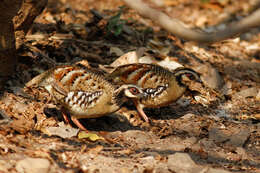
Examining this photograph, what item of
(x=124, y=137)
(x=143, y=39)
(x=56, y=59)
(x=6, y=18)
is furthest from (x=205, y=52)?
(x=6, y=18)

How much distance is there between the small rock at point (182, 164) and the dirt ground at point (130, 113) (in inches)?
Answer: 0.5

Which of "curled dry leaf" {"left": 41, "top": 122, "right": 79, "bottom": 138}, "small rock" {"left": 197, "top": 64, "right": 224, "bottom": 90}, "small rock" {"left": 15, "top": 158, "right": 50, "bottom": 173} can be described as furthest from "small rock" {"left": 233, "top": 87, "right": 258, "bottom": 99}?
"small rock" {"left": 15, "top": 158, "right": 50, "bottom": 173}

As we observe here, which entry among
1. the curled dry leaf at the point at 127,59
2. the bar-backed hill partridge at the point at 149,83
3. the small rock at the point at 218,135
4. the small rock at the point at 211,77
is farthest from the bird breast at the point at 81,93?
the small rock at the point at 211,77

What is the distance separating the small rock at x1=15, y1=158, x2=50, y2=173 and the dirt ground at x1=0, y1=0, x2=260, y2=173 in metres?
0.01

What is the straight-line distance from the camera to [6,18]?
6.13 m

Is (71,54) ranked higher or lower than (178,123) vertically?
higher

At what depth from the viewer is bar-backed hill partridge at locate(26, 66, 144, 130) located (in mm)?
6145

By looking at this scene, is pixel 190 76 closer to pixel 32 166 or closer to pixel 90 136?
pixel 90 136

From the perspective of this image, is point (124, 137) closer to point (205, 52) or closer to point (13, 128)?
point (13, 128)

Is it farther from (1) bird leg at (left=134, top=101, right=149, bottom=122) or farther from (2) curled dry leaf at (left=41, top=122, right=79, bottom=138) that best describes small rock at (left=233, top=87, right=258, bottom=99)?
(2) curled dry leaf at (left=41, top=122, right=79, bottom=138)

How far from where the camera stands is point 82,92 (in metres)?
6.20

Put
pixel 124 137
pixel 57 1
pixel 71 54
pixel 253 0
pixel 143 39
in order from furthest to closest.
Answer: pixel 253 0, pixel 57 1, pixel 143 39, pixel 71 54, pixel 124 137

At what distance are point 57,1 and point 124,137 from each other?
6.10 metres

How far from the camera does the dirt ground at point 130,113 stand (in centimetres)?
510
